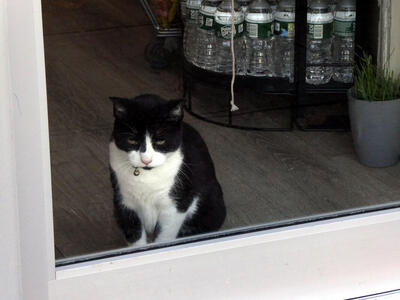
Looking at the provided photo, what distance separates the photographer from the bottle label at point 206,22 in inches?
97.7

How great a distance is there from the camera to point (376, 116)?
2268 millimetres

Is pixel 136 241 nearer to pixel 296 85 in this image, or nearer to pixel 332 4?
pixel 296 85

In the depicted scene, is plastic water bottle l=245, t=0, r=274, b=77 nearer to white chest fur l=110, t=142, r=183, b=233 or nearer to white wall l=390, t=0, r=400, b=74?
white wall l=390, t=0, r=400, b=74

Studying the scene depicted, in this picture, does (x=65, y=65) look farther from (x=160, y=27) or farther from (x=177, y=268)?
(x=177, y=268)

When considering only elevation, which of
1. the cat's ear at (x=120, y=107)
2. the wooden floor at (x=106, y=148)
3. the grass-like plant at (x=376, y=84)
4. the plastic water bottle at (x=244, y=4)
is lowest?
the wooden floor at (x=106, y=148)

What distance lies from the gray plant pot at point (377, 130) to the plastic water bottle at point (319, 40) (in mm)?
287

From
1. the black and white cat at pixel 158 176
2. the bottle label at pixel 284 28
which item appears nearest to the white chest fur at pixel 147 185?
the black and white cat at pixel 158 176

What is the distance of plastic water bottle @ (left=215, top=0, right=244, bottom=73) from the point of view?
2.42m

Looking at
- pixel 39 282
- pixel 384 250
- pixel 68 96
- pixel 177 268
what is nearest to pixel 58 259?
pixel 39 282

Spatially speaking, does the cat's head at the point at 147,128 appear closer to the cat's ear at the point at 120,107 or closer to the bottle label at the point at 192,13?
the cat's ear at the point at 120,107

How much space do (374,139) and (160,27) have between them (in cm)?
97

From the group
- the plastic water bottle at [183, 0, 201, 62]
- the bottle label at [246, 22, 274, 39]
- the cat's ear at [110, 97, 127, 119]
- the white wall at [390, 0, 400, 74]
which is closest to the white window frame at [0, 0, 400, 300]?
the cat's ear at [110, 97, 127, 119]

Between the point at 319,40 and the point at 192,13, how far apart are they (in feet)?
1.47

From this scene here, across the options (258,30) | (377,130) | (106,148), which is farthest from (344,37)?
(106,148)
